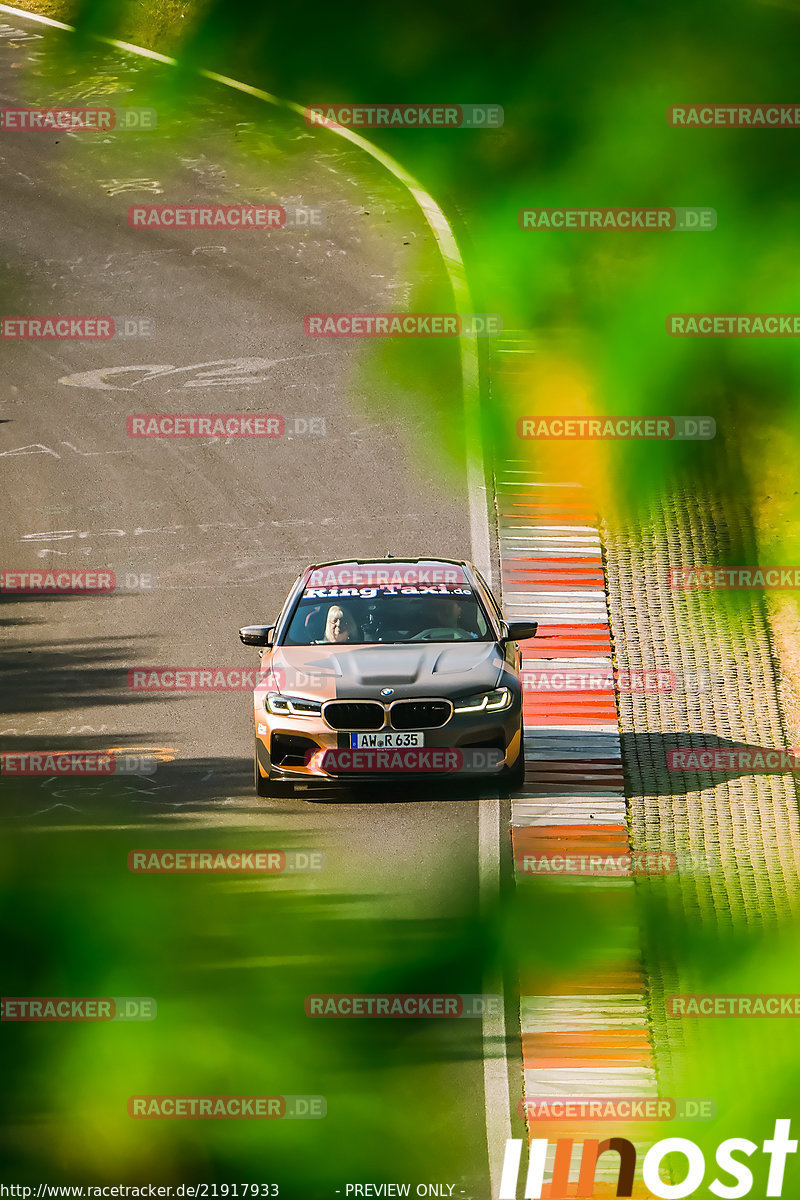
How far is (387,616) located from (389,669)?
1.13 metres

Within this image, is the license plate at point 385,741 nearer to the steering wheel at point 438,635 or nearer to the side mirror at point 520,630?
the steering wheel at point 438,635

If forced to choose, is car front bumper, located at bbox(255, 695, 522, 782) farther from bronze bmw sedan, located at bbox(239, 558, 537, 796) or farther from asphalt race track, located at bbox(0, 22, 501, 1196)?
asphalt race track, located at bbox(0, 22, 501, 1196)

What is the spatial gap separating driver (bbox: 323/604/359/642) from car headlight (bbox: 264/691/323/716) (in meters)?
1.01

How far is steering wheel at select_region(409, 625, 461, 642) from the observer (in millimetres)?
13469

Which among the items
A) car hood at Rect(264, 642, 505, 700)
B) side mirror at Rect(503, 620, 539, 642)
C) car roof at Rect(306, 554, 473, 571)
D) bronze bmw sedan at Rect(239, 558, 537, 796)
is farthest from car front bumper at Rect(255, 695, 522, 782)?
car roof at Rect(306, 554, 473, 571)

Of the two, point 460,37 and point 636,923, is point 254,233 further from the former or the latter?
point 636,923

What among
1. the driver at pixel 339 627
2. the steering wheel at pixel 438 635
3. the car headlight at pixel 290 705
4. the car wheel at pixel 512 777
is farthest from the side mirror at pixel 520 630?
the car headlight at pixel 290 705

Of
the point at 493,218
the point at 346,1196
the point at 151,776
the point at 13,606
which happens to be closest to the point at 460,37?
the point at 493,218

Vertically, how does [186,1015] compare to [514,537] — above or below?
below

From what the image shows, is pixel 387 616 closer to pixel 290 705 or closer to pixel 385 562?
pixel 385 562

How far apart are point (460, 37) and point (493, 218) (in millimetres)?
6435

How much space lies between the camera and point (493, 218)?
91.0 feet

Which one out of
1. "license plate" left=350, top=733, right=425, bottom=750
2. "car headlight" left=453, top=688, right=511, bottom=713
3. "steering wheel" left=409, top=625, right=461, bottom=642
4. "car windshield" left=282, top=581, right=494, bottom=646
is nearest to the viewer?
"license plate" left=350, top=733, right=425, bottom=750

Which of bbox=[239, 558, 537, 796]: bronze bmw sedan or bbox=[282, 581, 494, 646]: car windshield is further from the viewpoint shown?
bbox=[282, 581, 494, 646]: car windshield
